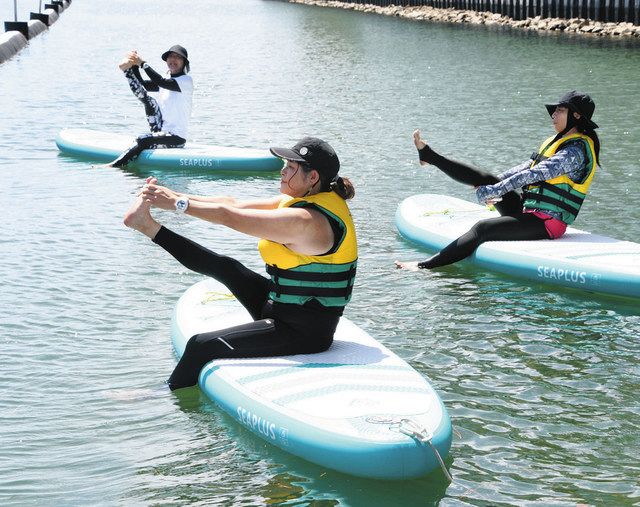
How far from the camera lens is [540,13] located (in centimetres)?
3894

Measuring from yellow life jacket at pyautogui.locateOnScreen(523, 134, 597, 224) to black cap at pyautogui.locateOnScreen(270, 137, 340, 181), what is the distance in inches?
141

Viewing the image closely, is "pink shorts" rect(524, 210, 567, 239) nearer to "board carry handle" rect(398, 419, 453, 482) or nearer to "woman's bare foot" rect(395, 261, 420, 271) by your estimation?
"woman's bare foot" rect(395, 261, 420, 271)

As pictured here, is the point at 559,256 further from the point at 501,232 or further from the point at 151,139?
the point at 151,139

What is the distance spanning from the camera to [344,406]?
5.62 metres

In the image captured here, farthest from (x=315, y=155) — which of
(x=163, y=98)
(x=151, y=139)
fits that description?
(x=151, y=139)

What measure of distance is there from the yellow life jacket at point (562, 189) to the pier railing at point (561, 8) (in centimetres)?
2624

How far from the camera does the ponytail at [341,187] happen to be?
6.16 m

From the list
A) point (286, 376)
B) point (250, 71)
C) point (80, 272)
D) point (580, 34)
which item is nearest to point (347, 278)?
point (286, 376)

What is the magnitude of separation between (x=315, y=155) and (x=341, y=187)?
25 centimetres

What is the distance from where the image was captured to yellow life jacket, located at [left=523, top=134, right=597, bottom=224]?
9102mm

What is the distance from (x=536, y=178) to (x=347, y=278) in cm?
335

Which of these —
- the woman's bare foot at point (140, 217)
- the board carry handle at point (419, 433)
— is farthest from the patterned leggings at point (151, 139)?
the board carry handle at point (419, 433)

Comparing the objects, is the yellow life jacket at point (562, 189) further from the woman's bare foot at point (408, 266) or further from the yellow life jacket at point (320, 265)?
the yellow life jacket at point (320, 265)

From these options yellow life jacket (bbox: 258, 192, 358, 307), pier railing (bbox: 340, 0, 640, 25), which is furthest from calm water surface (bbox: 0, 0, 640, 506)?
pier railing (bbox: 340, 0, 640, 25)
